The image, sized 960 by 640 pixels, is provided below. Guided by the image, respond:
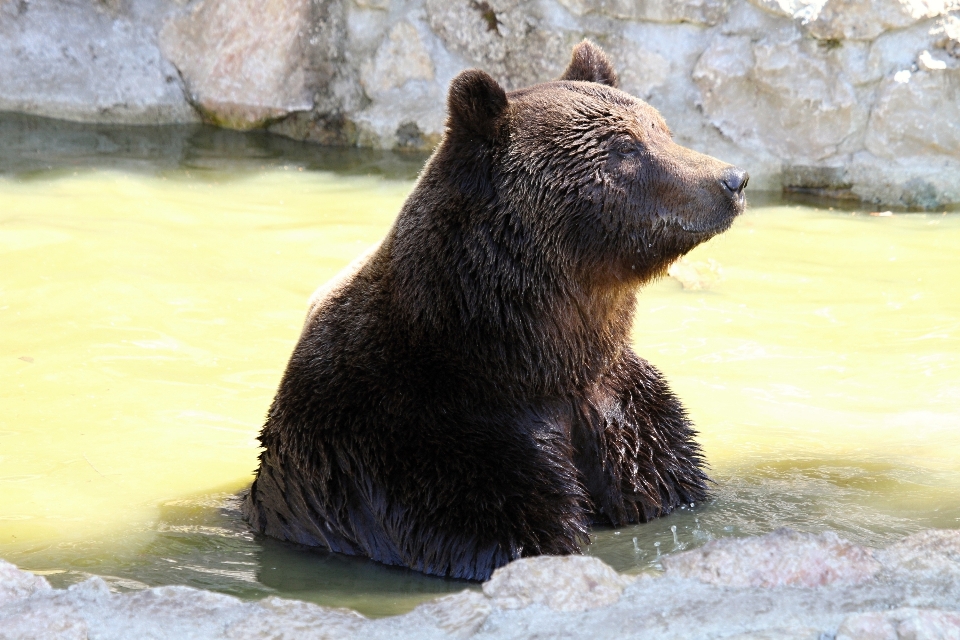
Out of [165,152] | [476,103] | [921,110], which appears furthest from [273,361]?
[921,110]

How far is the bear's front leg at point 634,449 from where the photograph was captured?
4660mm

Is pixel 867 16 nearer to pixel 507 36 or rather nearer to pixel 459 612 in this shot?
pixel 507 36

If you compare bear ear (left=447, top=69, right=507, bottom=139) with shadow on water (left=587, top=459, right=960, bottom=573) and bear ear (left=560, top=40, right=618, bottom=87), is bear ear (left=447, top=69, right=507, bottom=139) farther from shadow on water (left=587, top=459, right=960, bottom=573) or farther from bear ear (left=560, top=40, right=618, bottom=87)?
shadow on water (left=587, top=459, right=960, bottom=573)

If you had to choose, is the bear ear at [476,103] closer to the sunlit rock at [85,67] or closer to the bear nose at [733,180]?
the bear nose at [733,180]

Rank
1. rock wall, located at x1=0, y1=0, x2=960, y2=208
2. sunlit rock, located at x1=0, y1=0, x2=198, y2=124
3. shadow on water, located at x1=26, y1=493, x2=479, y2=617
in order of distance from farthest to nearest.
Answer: sunlit rock, located at x1=0, y1=0, x2=198, y2=124, rock wall, located at x1=0, y1=0, x2=960, y2=208, shadow on water, located at x1=26, y1=493, x2=479, y2=617

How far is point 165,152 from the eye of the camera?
11641mm

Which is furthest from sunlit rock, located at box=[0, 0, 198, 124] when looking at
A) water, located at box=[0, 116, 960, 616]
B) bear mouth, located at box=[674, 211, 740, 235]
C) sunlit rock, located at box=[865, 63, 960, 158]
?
bear mouth, located at box=[674, 211, 740, 235]

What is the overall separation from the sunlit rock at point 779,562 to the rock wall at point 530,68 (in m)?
7.34

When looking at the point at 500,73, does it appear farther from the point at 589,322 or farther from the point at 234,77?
the point at 589,322

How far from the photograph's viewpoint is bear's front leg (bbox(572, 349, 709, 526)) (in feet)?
15.3

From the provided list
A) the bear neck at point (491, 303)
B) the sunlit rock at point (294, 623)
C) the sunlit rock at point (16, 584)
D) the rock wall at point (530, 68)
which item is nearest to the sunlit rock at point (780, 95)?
the rock wall at point (530, 68)

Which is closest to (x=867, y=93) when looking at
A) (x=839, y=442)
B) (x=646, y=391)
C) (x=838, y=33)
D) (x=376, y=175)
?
(x=838, y=33)

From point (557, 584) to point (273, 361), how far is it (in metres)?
3.91

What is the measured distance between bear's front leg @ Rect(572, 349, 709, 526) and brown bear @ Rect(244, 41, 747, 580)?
0.15 m
